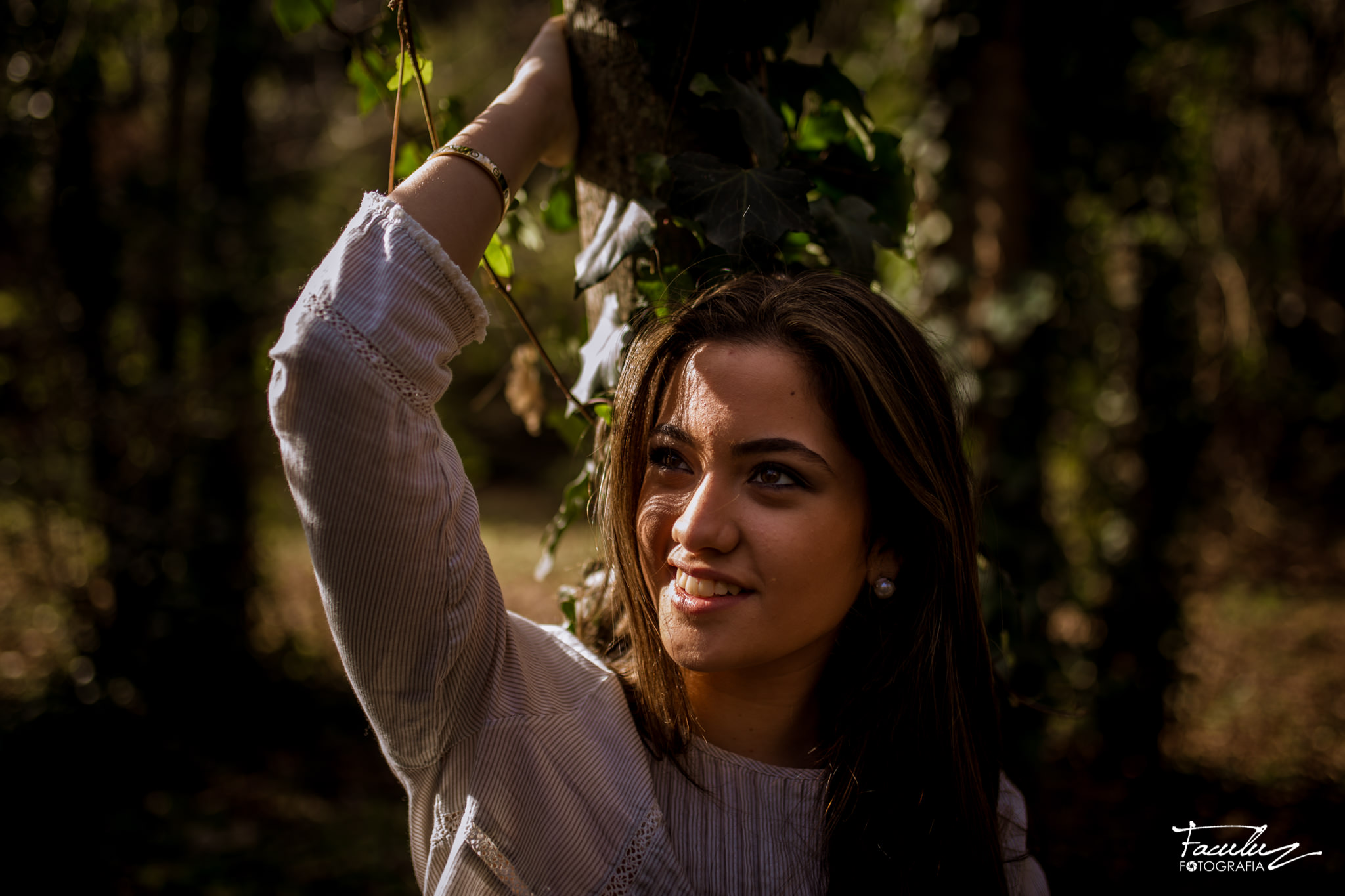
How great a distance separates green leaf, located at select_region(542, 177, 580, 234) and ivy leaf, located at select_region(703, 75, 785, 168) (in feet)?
1.50

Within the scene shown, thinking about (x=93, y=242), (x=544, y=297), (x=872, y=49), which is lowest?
(x=544, y=297)

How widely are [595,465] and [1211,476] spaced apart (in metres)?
6.24

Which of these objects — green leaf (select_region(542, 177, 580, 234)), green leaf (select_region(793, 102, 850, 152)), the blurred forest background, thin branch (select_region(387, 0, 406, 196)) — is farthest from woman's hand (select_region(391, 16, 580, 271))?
the blurred forest background

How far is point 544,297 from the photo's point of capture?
230 centimetres

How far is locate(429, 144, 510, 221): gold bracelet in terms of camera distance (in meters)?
1.21

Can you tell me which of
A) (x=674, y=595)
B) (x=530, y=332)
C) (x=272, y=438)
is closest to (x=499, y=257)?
(x=530, y=332)

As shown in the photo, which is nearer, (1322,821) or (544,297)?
(544,297)

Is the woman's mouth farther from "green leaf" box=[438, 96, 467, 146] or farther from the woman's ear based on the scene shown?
"green leaf" box=[438, 96, 467, 146]

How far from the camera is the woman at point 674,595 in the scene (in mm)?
1065

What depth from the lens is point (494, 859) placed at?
1200 mm

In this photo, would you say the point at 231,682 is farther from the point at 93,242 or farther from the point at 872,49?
the point at 872,49

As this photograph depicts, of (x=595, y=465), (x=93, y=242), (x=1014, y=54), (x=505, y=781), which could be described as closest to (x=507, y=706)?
(x=505, y=781)

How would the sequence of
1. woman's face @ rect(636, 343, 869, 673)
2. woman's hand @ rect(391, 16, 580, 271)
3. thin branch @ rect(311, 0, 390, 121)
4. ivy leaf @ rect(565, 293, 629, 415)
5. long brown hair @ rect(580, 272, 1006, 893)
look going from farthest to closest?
thin branch @ rect(311, 0, 390, 121) → ivy leaf @ rect(565, 293, 629, 415) → long brown hair @ rect(580, 272, 1006, 893) → woman's face @ rect(636, 343, 869, 673) → woman's hand @ rect(391, 16, 580, 271)

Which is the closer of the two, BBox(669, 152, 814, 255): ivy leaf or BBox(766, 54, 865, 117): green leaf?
BBox(669, 152, 814, 255): ivy leaf
